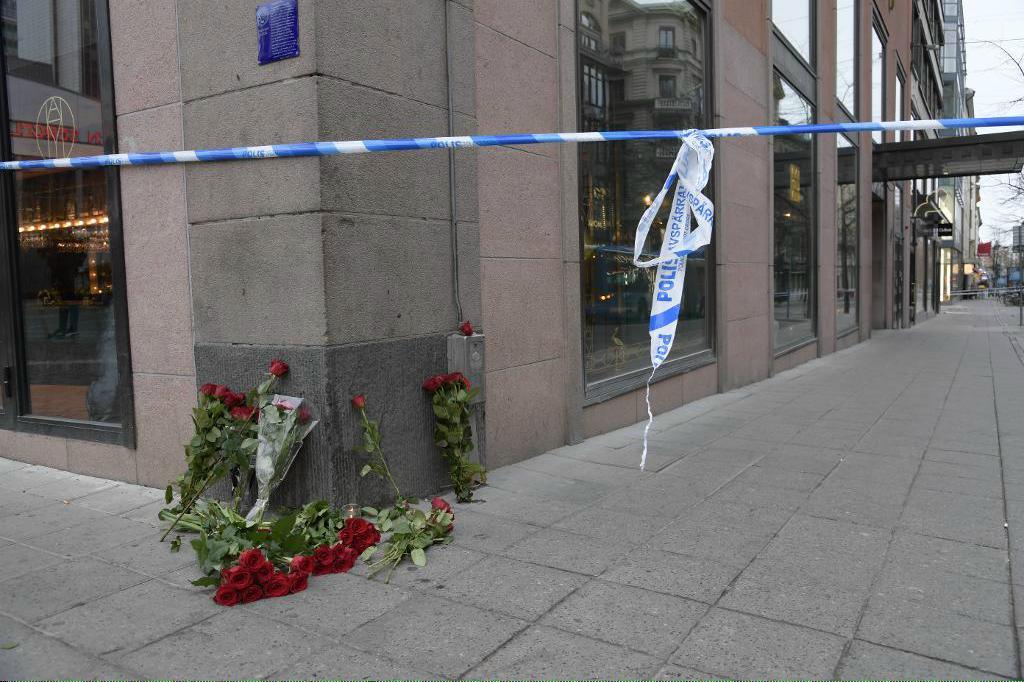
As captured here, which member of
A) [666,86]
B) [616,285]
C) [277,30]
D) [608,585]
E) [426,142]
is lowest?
[608,585]

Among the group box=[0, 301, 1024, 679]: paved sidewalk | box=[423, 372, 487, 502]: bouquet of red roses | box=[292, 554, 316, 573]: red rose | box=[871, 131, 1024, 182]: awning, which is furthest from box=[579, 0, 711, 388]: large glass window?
box=[871, 131, 1024, 182]: awning

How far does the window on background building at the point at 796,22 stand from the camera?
42.2 feet

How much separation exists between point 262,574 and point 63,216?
12.3ft

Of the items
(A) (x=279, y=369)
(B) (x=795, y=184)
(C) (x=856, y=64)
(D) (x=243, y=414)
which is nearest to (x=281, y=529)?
(D) (x=243, y=414)

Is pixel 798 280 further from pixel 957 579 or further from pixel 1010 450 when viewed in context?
pixel 957 579

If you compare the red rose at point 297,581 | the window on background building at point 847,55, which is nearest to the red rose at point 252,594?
the red rose at point 297,581

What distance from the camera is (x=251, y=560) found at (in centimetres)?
350

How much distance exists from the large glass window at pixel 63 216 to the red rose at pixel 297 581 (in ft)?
8.48

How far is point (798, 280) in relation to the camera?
14.2 metres

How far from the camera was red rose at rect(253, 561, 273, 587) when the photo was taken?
3.50 metres

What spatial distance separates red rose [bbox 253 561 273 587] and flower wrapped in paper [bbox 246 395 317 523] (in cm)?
82

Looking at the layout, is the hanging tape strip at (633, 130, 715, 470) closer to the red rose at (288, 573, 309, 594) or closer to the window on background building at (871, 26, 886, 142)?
the red rose at (288, 573, 309, 594)

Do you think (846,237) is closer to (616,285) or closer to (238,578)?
(616,285)

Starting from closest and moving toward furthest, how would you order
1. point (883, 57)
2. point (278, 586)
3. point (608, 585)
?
point (278, 586)
point (608, 585)
point (883, 57)
